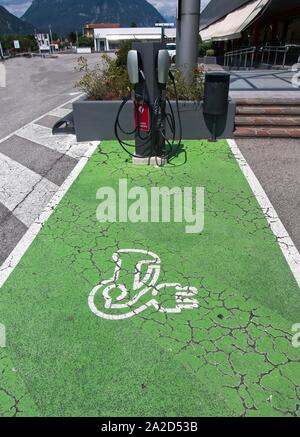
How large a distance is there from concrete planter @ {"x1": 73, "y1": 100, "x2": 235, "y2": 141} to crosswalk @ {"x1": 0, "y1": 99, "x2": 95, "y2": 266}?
42 centimetres

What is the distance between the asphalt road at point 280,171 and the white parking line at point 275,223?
7 centimetres

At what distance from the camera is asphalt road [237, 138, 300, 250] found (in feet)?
15.2

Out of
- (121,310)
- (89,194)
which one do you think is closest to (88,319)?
(121,310)

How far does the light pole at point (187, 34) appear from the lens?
8.02m

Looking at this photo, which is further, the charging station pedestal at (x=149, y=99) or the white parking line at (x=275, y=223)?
the charging station pedestal at (x=149, y=99)

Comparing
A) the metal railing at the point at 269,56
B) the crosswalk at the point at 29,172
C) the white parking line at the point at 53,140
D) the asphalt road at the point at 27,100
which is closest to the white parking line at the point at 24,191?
Answer: the crosswalk at the point at 29,172

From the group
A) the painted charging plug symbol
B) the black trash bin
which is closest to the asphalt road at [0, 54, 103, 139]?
the black trash bin

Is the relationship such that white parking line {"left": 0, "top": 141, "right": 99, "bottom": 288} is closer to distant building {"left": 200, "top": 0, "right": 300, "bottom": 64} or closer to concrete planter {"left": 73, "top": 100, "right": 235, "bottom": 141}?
concrete planter {"left": 73, "top": 100, "right": 235, "bottom": 141}

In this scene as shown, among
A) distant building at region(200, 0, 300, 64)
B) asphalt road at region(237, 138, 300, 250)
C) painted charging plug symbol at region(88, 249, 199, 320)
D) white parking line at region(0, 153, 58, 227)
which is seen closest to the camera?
painted charging plug symbol at region(88, 249, 199, 320)

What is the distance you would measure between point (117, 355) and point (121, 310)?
50 cm

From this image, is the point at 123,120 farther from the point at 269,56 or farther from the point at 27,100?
the point at 269,56

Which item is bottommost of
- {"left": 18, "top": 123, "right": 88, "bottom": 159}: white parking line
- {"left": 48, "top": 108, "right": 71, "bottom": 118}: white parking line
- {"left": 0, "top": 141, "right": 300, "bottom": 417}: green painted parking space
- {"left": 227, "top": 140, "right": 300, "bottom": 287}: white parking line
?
{"left": 0, "top": 141, "right": 300, "bottom": 417}: green painted parking space

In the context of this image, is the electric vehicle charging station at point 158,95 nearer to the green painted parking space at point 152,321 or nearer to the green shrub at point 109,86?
the green shrub at point 109,86
